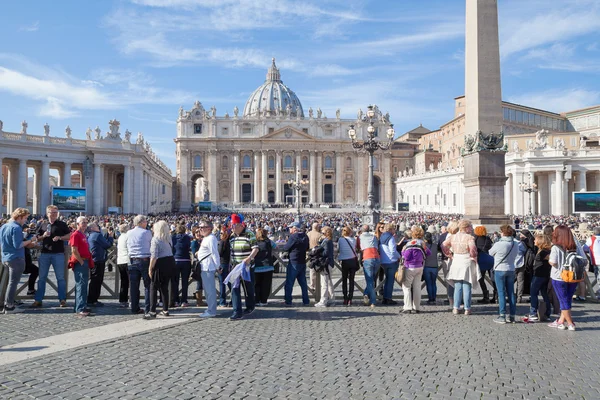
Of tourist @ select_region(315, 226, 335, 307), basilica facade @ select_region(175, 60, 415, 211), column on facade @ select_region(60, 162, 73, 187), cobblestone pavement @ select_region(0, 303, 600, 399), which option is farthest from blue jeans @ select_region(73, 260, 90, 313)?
basilica facade @ select_region(175, 60, 415, 211)

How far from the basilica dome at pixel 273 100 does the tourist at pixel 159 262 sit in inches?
4072

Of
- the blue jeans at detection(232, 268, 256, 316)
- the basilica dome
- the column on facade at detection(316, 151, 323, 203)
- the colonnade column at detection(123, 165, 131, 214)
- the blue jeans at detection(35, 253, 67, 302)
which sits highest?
the basilica dome

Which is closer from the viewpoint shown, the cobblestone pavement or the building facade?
the cobblestone pavement

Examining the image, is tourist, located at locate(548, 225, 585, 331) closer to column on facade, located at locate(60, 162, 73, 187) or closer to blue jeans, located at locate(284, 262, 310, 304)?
blue jeans, located at locate(284, 262, 310, 304)

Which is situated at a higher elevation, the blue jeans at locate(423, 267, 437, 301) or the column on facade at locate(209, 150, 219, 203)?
the column on facade at locate(209, 150, 219, 203)

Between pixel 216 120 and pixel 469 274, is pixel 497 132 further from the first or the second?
pixel 216 120

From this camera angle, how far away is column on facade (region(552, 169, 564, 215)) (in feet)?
140

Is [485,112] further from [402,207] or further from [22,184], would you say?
[402,207]

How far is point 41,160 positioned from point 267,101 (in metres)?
78.9

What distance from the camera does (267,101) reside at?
4505 inches

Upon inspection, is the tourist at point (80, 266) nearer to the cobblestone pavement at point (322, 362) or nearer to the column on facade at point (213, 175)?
the cobblestone pavement at point (322, 362)

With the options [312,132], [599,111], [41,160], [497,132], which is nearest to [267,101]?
Answer: [312,132]

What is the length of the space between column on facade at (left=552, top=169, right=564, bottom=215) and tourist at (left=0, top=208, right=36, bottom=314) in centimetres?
4450

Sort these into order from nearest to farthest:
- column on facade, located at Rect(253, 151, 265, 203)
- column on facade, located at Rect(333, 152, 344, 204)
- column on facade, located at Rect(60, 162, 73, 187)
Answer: column on facade, located at Rect(60, 162, 73, 187) < column on facade, located at Rect(253, 151, 265, 203) < column on facade, located at Rect(333, 152, 344, 204)
